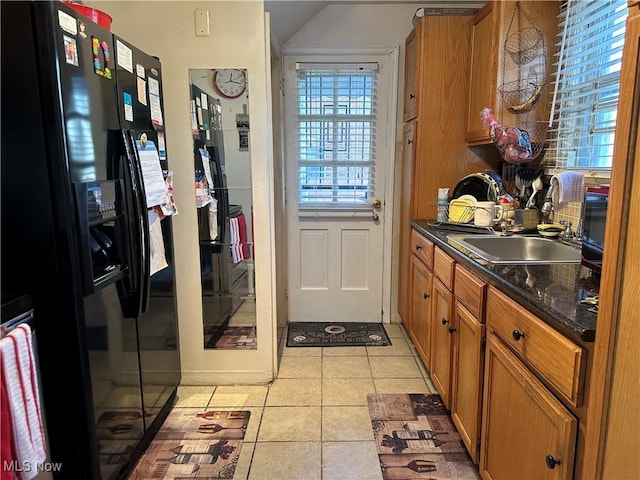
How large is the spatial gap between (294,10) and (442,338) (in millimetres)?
2207

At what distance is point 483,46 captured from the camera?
8.41ft

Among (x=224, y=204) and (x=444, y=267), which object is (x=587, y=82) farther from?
(x=224, y=204)

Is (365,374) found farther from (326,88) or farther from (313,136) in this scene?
(326,88)

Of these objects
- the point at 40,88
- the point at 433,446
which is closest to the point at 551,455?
the point at 433,446

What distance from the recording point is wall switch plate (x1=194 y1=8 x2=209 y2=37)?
89.0 inches

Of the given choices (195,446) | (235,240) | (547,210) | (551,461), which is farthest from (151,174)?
(547,210)

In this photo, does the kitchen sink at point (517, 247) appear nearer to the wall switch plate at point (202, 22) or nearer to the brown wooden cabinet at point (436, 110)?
the brown wooden cabinet at point (436, 110)

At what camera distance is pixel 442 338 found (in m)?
2.23

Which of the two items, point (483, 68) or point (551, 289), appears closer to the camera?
point (551, 289)

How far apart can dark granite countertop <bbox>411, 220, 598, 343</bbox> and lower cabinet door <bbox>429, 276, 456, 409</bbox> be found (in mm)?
325

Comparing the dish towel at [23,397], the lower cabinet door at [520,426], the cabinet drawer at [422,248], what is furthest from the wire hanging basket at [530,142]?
the dish towel at [23,397]

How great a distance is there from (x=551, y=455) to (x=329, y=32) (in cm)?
294

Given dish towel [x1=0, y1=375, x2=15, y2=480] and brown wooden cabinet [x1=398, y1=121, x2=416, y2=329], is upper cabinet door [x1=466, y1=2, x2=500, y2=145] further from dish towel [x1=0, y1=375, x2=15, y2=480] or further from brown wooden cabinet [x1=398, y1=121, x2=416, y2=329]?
dish towel [x1=0, y1=375, x2=15, y2=480]

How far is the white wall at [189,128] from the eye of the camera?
2.27 meters
